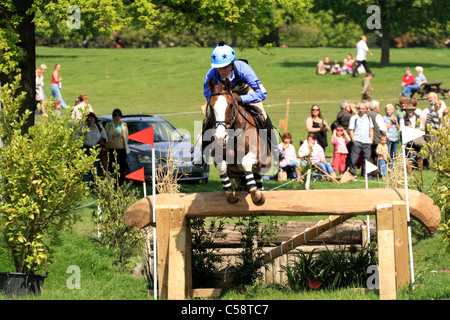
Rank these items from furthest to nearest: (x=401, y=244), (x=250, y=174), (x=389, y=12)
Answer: (x=389, y=12) < (x=401, y=244) < (x=250, y=174)

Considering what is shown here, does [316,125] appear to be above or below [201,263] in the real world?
above

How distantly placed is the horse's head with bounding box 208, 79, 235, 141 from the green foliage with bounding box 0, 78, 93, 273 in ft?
6.49

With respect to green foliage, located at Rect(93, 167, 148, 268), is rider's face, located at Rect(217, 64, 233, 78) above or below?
above

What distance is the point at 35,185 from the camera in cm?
973

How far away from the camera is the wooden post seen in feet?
30.8

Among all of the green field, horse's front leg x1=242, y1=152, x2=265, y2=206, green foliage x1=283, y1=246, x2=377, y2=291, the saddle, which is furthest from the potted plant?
the green field

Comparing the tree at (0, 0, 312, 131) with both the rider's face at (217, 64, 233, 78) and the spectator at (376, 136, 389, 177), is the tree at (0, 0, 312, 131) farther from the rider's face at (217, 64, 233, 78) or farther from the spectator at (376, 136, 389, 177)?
the rider's face at (217, 64, 233, 78)

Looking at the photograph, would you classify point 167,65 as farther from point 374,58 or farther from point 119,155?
point 119,155

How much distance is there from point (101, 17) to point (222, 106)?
28.6 ft

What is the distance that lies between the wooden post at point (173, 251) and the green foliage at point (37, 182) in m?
1.20

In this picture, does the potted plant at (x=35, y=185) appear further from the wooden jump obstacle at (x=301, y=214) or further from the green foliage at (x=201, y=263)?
the green foliage at (x=201, y=263)

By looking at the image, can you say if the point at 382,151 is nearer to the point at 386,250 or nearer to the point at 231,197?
the point at 386,250

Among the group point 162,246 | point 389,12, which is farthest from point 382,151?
point 389,12

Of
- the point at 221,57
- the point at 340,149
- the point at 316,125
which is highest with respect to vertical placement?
the point at 221,57
